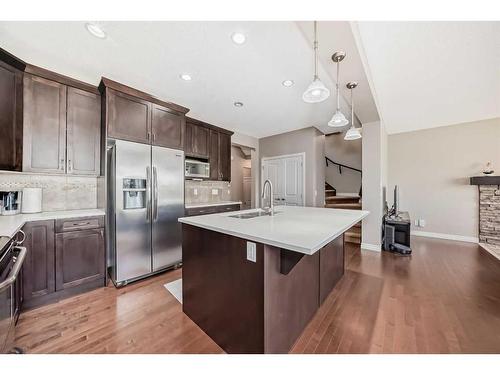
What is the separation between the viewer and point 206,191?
169 inches

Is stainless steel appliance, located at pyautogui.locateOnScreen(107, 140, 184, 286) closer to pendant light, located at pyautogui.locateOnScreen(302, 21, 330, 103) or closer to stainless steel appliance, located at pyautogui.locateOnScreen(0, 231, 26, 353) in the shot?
stainless steel appliance, located at pyautogui.locateOnScreen(0, 231, 26, 353)

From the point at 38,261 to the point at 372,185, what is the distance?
4772 mm

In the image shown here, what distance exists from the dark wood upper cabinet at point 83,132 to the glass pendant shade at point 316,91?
2.49m

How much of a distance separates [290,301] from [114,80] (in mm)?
3006

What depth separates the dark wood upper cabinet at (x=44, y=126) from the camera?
2.05 metres

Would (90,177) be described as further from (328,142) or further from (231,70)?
(328,142)

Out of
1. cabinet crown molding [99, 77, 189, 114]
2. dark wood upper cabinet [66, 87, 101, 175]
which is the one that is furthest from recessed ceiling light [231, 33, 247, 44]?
dark wood upper cabinet [66, 87, 101, 175]

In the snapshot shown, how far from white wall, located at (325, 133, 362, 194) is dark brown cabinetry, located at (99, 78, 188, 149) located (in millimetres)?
5099

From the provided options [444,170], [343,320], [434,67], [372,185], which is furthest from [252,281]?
[444,170]

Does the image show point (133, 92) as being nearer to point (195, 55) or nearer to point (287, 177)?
point (195, 55)

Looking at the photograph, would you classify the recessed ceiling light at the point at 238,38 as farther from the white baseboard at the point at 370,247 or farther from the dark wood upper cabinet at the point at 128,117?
the white baseboard at the point at 370,247

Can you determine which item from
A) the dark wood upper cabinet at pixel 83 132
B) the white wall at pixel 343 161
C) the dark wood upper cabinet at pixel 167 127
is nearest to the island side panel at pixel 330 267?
the dark wood upper cabinet at pixel 167 127

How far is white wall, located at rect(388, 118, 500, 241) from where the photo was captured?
13.9 ft

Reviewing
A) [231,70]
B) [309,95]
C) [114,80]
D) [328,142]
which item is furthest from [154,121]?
[328,142]
